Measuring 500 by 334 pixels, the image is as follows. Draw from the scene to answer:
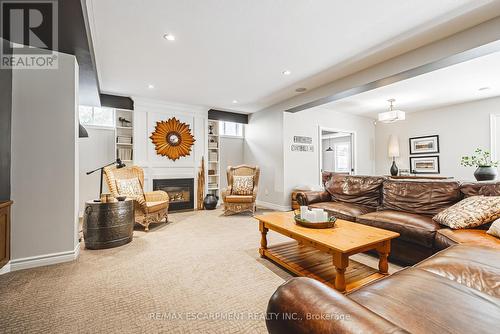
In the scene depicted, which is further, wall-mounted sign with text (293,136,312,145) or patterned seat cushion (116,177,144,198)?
wall-mounted sign with text (293,136,312,145)

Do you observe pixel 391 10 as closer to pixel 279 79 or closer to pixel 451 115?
pixel 279 79

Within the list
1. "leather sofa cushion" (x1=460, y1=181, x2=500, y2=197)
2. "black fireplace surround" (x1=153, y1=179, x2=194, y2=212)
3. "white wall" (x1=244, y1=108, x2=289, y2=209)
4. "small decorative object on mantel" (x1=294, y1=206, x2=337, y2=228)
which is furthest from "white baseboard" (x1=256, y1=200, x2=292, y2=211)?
"leather sofa cushion" (x1=460, y1=181, x2=500, y2=197)

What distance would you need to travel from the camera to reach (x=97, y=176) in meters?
4.64

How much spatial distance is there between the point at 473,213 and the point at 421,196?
67cm

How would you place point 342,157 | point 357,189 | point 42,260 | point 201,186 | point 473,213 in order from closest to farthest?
1. point 473,213
2. point 42,260
3. point 357,189
4. point 201,186
5. point 342,157

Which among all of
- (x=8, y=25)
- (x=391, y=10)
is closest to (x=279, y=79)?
(x=391, y=10)

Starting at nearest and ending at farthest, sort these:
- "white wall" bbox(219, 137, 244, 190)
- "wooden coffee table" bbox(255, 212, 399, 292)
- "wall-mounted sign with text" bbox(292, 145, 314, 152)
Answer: "wooden coffee table" bbox(255, 212, 399, 292)
"wall-mounted sign with text" bbox(292, 145, 314, 152)
"white wall" bbox(219, 137, 244, 190)

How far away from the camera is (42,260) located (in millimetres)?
2320

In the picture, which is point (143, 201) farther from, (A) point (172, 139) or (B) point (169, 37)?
(B) point (169, 37)

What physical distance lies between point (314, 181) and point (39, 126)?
197 inches

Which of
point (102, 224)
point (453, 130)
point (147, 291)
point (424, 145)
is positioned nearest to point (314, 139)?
point (424, 145)

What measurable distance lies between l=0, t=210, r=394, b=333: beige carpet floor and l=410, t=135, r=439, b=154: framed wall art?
188 inches

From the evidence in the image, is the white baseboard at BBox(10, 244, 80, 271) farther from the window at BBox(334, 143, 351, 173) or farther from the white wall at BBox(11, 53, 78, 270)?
the window at BBox(334, 143, 351, 173)

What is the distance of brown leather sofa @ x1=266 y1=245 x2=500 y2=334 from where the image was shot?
1.97 feet
